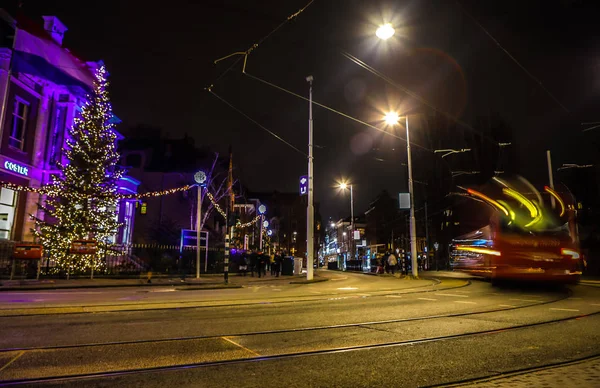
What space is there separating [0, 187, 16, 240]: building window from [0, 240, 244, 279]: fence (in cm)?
171

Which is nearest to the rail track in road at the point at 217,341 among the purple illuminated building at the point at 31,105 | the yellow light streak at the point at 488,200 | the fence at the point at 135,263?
the yellow light streak at the point at 488,200

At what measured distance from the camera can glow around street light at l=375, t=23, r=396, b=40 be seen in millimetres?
12828

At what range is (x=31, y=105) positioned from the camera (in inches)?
945

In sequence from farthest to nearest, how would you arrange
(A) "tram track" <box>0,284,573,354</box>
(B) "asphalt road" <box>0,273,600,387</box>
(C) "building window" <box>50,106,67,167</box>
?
(C) "building window" <box>50,106,67,167</box>, (A) "tram track" <box>0,284,573,354</box>, (B) "asphalt road" <box>0,273,600,387</box>

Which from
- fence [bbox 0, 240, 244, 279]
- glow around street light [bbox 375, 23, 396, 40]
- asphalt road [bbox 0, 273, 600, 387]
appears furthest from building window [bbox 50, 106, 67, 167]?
glow around street light [bbox 375, 23, 396, 40]

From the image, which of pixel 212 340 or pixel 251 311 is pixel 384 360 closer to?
pixel 212 340

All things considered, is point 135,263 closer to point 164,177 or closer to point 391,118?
point 164,177

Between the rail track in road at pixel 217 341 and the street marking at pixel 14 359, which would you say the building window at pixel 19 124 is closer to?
the street marking at pixel 14 359

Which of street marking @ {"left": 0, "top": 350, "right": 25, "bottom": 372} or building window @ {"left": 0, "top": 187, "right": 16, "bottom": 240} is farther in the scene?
building window @ {"left": 0, "top": 187, "right": 16, "bottom": 240}

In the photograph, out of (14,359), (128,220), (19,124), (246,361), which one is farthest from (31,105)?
(246,361)

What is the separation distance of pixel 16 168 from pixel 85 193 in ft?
12.9

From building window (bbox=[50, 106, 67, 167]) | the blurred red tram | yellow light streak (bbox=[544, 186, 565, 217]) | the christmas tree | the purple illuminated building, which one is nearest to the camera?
the blurred red tram

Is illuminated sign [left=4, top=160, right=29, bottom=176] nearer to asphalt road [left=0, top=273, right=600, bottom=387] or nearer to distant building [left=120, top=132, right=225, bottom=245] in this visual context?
distant building [left=120, top=132, right=225, bottom=245]

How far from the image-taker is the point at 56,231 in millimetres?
21719
